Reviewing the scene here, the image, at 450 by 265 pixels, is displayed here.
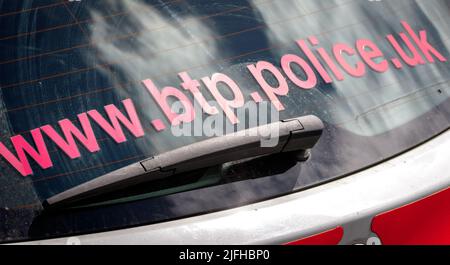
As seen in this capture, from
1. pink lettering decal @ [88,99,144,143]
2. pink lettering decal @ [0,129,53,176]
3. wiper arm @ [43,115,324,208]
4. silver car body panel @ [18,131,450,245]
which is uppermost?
pink lettering decal @ [88,99,144,143]

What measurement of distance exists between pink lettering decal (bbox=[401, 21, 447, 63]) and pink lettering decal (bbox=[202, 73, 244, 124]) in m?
0.83

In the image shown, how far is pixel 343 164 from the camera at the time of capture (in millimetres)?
2393

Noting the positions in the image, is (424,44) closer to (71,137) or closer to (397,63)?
(397,63)

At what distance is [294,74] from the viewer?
2.51 meters

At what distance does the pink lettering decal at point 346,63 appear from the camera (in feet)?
8.50

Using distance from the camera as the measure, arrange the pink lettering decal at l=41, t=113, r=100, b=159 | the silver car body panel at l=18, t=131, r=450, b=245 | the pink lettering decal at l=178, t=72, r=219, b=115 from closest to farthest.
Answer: the silver car body panel at l=18, t=131, r=450, b=245, the pink lettering decal at l=41, t=113, r=100, b=159, the pink lettering decal at l=178, t=72, r=219, b=115

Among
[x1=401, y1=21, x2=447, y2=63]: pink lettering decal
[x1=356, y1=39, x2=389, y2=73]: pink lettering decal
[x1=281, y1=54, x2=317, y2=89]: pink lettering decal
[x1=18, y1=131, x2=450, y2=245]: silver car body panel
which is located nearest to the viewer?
[x1=18, y1=131, x2=450, y2=245]: silver car body panel

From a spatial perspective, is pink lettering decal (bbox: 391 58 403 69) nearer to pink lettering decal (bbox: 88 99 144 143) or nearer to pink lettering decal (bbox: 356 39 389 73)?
pink lettering decal (bbox: 356 39 389 73)

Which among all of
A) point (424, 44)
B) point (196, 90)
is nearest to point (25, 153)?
point (196, 90)

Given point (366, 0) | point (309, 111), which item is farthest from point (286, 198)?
point (366, 0)

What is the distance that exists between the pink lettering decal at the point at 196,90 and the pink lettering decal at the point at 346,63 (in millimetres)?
561

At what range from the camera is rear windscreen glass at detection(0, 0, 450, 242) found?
7.18ft

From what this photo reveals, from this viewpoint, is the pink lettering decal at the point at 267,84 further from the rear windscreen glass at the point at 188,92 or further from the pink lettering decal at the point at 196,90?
the pink lettering decal at the point at 196,90

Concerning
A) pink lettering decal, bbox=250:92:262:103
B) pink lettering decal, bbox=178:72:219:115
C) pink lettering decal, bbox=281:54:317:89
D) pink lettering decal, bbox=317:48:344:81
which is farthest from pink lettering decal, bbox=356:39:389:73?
pink lettering decal, bbox=178:72:219:115
